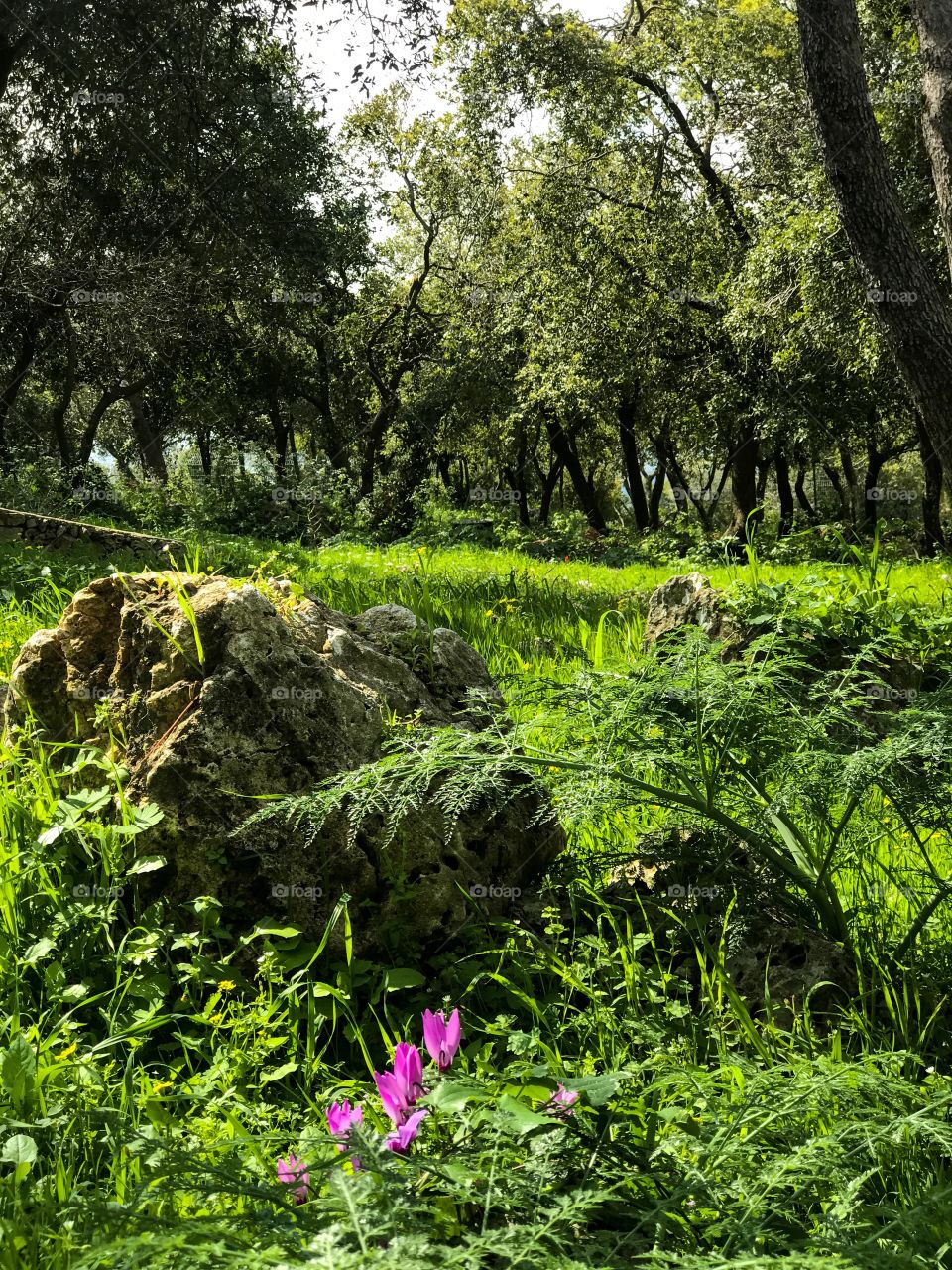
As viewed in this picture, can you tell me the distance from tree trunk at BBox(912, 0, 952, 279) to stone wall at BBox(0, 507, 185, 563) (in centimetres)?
744

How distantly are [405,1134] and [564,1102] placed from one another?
31 centimetres

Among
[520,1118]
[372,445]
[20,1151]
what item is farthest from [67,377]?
[520,1118]

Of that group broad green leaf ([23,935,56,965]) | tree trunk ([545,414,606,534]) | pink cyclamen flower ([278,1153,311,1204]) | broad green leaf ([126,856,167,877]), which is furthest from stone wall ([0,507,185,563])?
tree trunk ([545,414,606,534])

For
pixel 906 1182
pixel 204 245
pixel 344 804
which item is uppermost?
pixel 204 245

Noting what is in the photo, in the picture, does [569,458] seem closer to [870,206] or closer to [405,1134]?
[870,206]

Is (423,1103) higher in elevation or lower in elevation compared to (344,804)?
lower

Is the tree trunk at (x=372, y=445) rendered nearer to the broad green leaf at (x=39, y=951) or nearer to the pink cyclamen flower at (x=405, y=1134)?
the broad green leaf at (x=39, y=951)

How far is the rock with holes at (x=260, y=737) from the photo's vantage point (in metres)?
2.67

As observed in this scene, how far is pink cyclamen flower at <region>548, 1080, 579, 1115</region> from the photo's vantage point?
1.54m

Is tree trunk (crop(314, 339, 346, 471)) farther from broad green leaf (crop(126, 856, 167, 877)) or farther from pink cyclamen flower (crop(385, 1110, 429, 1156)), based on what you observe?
pink cyclamen flower (crop(385, 1110, 429, 1156))

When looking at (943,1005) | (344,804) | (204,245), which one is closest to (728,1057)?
(943,1005)

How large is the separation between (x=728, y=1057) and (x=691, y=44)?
20250 mm

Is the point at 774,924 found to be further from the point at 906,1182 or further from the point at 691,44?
the point at 691,44

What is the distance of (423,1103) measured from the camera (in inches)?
55.3
